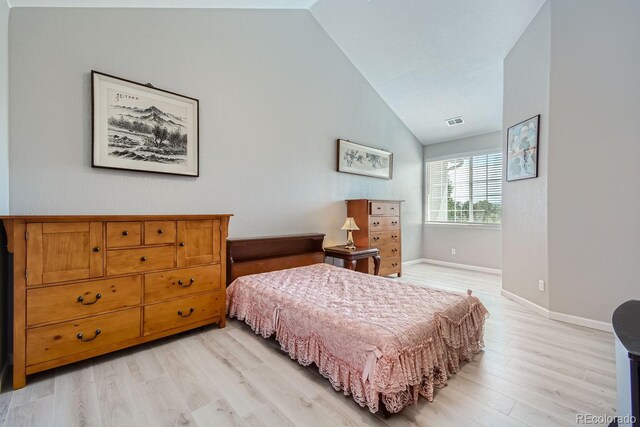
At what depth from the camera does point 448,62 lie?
4.06 m

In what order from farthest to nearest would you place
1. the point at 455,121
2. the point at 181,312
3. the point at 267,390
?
1. the point at 455,121
2. the point at 181,312
3. the point at 267,390

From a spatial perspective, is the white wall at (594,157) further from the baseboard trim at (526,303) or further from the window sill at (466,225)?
the window sill at (466,225)

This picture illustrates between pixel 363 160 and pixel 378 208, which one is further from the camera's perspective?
pixel 363 160

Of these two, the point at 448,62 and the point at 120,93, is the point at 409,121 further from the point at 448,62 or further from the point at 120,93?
the point at 120,93

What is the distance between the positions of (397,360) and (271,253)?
228cm

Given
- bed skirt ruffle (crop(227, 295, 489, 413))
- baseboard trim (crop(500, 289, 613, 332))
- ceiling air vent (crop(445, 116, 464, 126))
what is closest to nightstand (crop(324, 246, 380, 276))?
bed skirt ruffle (crop(227, 295, 489, 413))

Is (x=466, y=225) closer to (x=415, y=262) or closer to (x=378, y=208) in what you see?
(x=415, y=262)

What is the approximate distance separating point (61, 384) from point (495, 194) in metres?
6.20

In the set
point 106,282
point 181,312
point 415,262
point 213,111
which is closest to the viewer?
point 106,282

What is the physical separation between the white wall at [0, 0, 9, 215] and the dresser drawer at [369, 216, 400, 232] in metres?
3.89

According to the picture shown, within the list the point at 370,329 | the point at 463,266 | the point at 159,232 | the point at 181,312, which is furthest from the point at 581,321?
the point at 159,232

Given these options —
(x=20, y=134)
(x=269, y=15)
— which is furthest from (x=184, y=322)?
(x=269, y=15)

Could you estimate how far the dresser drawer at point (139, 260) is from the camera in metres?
2.10

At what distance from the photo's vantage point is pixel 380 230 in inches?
180
